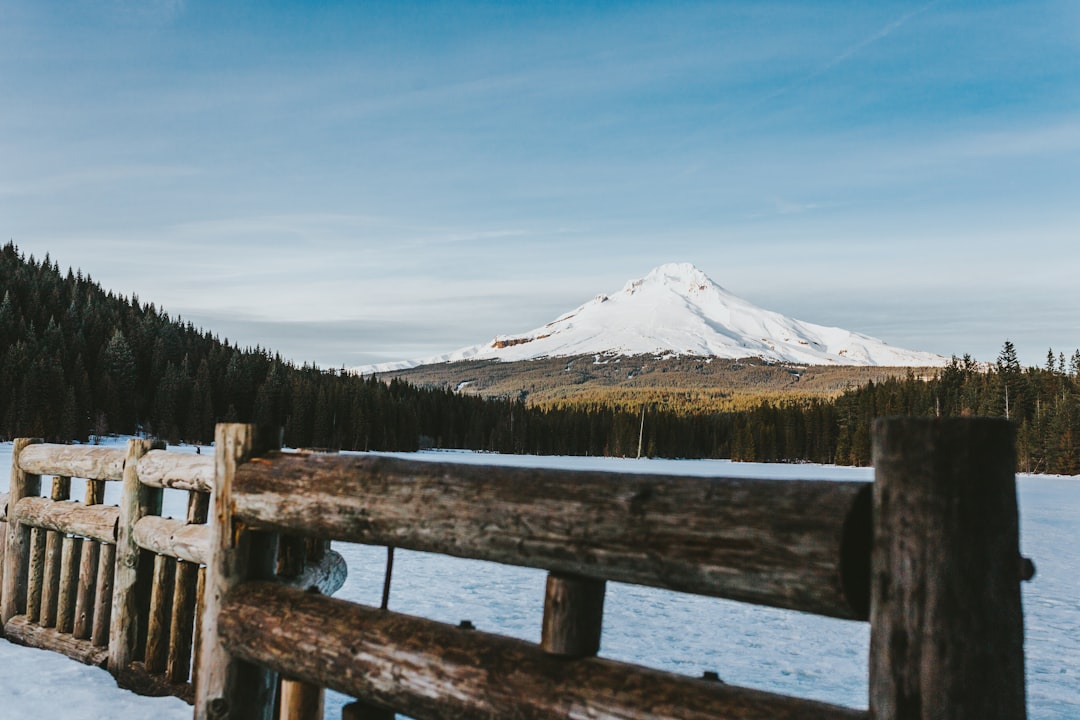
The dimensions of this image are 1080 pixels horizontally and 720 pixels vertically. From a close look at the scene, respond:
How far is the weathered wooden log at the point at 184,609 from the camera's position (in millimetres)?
6004

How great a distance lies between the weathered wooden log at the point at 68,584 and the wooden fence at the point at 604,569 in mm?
3631

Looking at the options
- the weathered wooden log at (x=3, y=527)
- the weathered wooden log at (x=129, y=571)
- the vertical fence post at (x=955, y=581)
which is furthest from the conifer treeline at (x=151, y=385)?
the vertical fence post at (x=955, y=581)

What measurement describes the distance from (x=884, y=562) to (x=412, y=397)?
406 feet

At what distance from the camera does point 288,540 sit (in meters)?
4.63

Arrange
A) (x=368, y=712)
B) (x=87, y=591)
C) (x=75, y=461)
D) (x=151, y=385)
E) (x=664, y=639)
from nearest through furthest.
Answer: (x=368, y=712), (x=87, y=591), (x=75, y=461), (x=664, y=639), (x=151, y=385)

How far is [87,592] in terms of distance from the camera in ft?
22.9

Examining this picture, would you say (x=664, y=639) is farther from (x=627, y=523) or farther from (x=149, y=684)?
(x=627, y=523)

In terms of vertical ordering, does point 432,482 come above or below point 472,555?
above

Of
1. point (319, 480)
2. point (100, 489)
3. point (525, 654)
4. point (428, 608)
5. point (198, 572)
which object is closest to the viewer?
point (525, 654)

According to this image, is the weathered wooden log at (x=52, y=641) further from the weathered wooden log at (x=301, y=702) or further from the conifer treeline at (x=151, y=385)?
the conifer treeline at (x=151, y=385)

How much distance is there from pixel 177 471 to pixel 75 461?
1.99 metres

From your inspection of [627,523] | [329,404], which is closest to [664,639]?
[627,523]

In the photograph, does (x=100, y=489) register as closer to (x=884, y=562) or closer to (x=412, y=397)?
(x=884, y=562)

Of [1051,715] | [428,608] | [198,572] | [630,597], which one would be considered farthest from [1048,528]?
[198,572]
